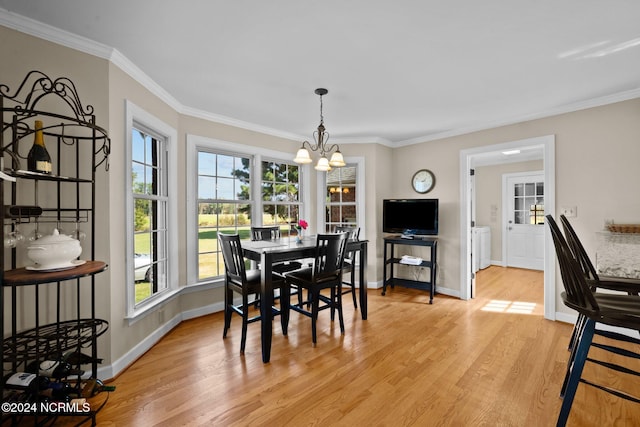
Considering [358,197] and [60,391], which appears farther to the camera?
[358,197]

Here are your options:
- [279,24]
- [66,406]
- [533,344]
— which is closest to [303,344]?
[66,406]

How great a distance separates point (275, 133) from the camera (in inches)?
166

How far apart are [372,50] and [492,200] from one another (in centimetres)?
568

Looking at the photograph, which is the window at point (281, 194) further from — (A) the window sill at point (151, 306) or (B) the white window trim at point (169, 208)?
(A) the window sill at point (151, 306)

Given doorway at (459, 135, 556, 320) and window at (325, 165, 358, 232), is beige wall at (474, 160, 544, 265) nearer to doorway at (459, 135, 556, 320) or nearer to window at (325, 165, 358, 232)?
doorway at (459, 135, 556, 320)

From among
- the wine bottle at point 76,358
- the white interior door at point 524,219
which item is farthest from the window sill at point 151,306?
the white interior door at point 524,219

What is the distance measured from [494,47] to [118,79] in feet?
9.56

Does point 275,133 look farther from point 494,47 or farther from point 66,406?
point 66,406

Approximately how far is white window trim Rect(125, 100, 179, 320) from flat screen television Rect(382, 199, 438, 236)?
3048 millimetres

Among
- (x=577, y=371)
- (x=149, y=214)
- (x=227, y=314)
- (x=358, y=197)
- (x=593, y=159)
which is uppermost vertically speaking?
(x=593, y=159)

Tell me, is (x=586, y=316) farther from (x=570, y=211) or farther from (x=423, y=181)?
(x=423, y=181)

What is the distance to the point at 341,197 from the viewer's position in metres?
4.82

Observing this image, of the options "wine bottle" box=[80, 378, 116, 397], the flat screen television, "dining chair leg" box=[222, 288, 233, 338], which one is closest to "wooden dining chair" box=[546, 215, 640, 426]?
the flat screen television

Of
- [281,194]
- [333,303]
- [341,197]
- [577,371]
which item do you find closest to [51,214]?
[333,303]
